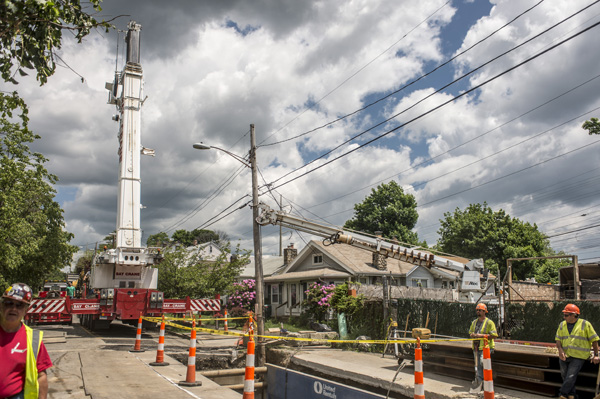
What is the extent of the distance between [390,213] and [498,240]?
1304 centimetres

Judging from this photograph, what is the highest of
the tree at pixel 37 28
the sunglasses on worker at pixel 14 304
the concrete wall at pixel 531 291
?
the tree at pixel 37 28

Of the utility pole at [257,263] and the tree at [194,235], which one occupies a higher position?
the tree at [194,235]

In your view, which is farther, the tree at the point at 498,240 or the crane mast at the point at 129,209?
the tree at the point at 498,240

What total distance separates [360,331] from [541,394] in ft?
29.4

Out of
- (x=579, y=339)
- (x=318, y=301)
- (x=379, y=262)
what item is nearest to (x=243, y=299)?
(x=379, y=262)

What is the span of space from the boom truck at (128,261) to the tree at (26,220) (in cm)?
412

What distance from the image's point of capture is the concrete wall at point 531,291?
18.2 m

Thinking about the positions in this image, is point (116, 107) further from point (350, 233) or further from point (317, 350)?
point (317, 350)

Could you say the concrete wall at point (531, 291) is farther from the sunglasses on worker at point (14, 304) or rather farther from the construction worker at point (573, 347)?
the sunglasses on worker at point (14, 304)

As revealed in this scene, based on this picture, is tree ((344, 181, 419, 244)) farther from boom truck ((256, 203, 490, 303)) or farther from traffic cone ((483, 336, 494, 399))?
traffic cone ((483, 336, 494, 399))

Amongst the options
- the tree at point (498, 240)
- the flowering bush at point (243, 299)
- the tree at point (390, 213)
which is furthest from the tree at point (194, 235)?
the flowering bush at point (243, 299)

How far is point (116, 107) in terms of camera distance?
64.8 feet

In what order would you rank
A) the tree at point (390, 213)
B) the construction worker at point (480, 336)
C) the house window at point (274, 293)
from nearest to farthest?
1. the construction worker at point (480, 336)
2. the house window at point (274, 293)
3. the tree at point (390, 213)

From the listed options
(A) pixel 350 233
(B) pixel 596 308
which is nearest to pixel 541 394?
(B) pixel 596 308
